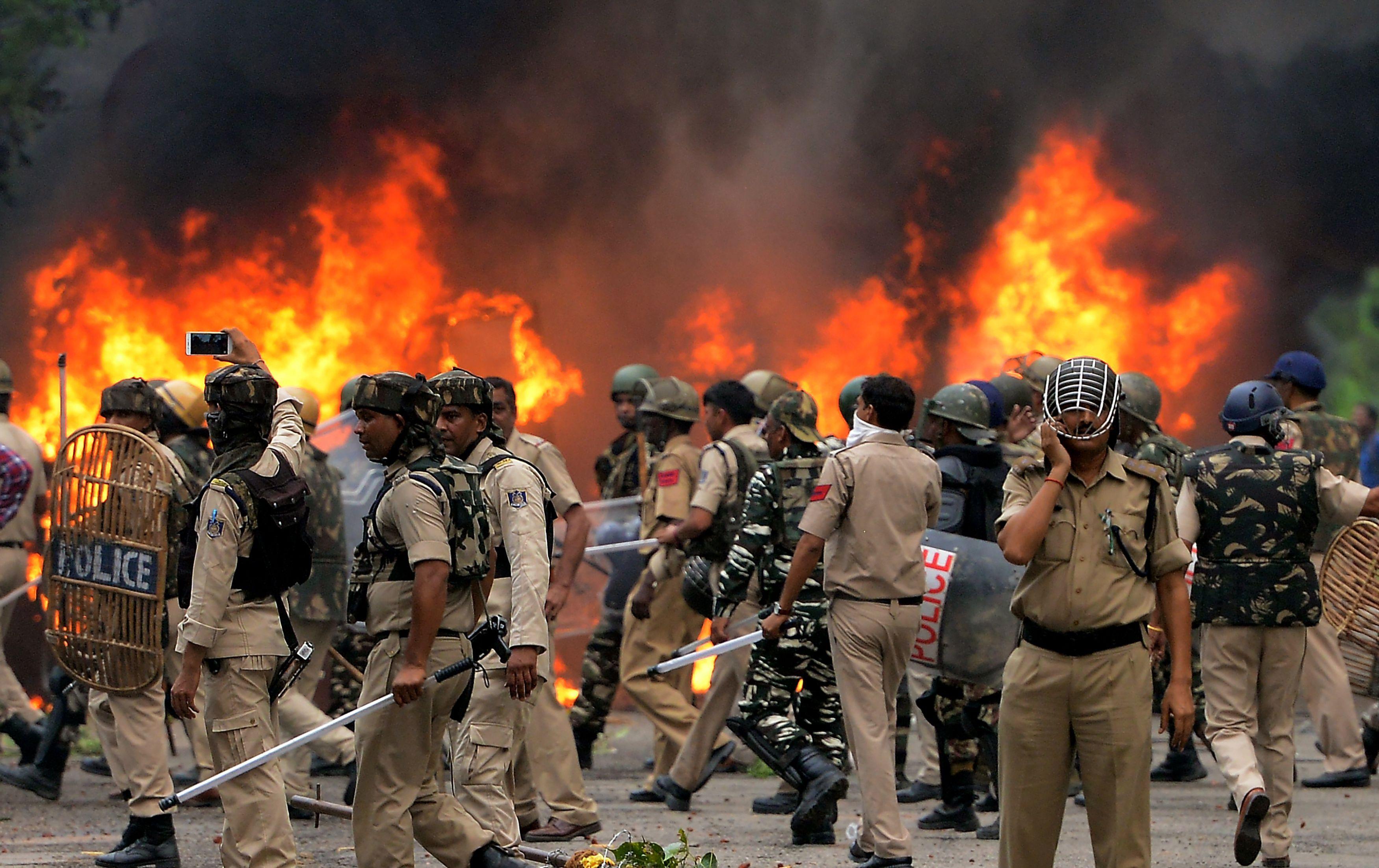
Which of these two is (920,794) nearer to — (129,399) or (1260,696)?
(1260,696)

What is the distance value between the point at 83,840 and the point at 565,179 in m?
7.27

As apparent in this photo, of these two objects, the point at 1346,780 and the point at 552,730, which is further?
the point at 1346,780

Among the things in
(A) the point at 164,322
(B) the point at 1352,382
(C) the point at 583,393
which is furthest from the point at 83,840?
(B) the point at 1352,382

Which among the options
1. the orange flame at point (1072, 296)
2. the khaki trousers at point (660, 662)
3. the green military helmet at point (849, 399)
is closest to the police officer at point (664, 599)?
the khaki trousers at point (660, 662)

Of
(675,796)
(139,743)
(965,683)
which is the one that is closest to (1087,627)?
(965,683)

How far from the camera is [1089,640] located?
468 centimetres

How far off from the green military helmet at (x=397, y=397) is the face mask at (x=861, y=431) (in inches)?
74.9

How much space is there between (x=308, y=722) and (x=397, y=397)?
2777mm

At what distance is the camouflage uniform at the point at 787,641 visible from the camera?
273 inches

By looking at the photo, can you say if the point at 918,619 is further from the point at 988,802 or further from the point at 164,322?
the point at 164,322

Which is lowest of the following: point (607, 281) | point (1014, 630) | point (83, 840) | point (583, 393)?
point (83, 840)

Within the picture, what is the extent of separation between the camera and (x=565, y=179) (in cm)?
1310

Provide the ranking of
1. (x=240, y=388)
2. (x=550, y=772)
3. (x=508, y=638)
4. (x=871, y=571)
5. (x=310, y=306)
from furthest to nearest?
(x=310, y=306) < (x=550, y=772) < (x=871, y=571) < (x=508, y=638) < (x=240, y=388)

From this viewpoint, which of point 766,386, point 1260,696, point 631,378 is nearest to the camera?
point 1260,696
